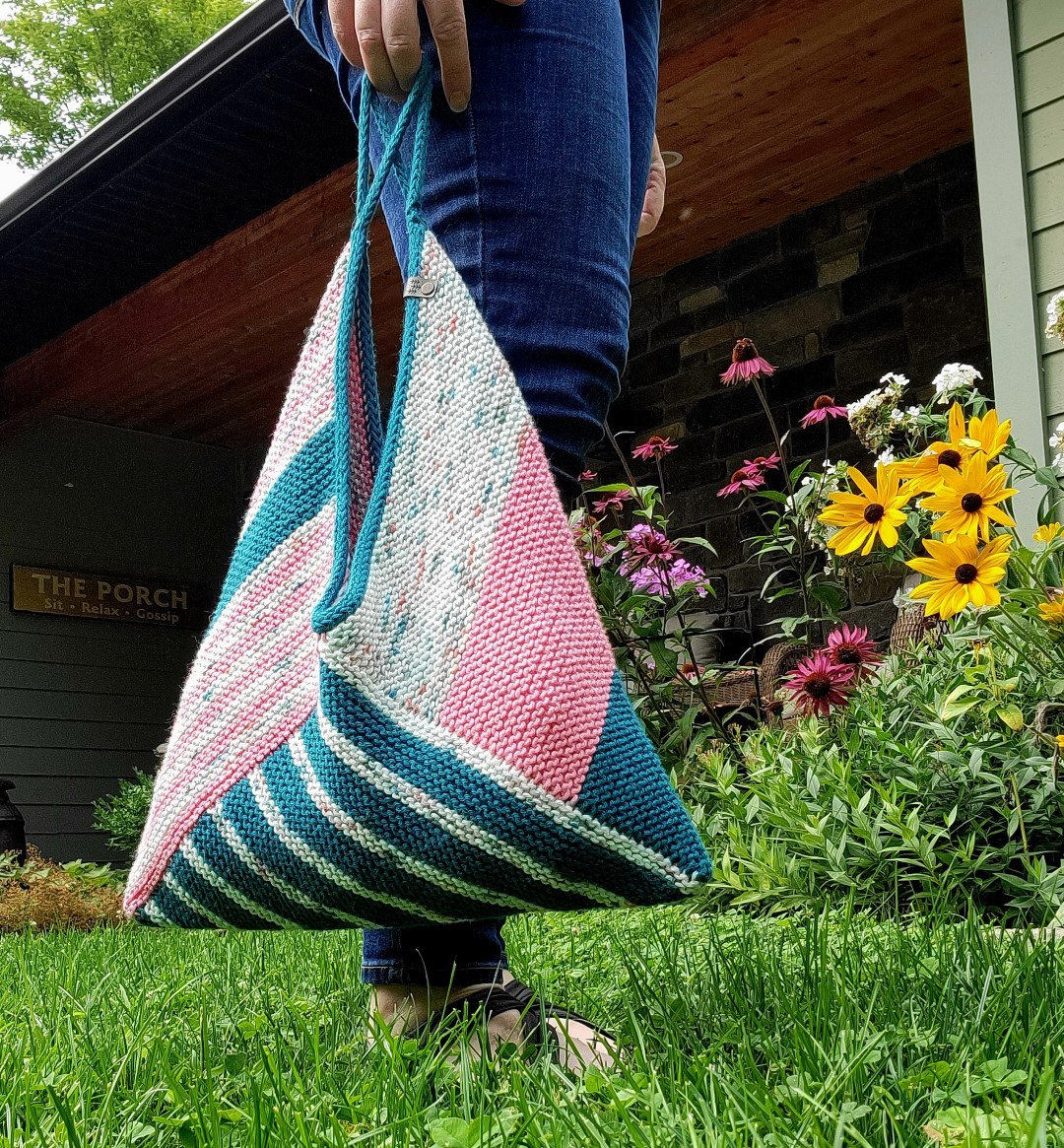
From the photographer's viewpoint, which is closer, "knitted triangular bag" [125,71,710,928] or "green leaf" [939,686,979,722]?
"knitted triangular bag" [125,71,710,928]

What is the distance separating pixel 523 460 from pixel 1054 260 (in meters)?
2.43

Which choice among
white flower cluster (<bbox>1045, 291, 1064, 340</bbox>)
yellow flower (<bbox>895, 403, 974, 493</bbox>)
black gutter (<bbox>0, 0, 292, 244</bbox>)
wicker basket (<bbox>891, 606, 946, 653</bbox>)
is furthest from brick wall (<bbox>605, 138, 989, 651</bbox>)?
yellow flower (<bbox>895, 403, 974, 493</bbox>)

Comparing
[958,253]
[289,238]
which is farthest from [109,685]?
[958,253]

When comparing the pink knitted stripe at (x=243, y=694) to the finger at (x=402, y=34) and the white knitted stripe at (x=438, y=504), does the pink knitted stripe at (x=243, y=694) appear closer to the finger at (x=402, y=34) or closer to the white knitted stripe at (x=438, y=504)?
the white knitted stripe at (x=438, y=504)

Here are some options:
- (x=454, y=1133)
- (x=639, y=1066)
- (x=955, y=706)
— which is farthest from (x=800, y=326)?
(x=454, y=1133)

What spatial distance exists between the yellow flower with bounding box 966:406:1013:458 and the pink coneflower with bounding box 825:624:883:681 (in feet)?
2.51

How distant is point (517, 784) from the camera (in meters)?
0.80

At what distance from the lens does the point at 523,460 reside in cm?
90

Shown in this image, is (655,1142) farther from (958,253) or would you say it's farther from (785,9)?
(958,253)

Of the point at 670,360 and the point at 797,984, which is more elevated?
the point at 670,360

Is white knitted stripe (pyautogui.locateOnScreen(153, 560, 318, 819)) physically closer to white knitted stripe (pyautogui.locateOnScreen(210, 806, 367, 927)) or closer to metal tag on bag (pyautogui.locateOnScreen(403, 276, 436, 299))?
white knitted stripe (pyautogui.locateOnScreen(210, 806, 367, 927))

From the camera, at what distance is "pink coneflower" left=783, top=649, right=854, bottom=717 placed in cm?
249

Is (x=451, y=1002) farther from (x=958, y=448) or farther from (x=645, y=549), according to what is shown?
(x=645, y=549)

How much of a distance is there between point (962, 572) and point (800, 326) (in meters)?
4.92
